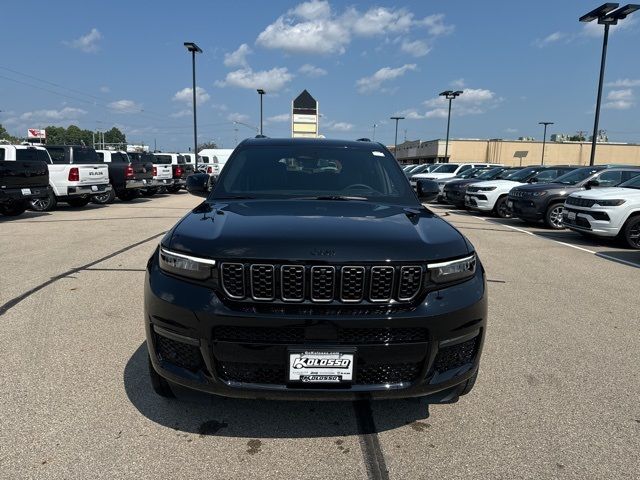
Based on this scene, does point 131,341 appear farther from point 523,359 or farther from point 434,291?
point 523,359

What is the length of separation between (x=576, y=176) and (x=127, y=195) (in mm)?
15800

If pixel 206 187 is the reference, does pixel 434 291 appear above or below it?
below

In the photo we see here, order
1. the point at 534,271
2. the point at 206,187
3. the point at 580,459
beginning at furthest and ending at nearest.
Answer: the point at 534,271, the point at 206,187, the point at 580,459

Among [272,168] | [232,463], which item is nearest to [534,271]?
[272,168]

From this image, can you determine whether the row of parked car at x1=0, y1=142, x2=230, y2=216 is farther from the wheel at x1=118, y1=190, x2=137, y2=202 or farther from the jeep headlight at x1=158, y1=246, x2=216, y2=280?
the jeep headlight at x1=158, y1=246, x2=216, y2=280

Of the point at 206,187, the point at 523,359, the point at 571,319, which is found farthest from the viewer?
the point at 571,319

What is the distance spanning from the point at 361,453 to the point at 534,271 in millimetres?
5597

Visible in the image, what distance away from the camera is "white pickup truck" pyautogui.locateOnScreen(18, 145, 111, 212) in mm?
14718

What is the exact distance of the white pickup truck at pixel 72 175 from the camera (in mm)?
14718

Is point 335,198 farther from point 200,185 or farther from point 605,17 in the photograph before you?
point 605,17

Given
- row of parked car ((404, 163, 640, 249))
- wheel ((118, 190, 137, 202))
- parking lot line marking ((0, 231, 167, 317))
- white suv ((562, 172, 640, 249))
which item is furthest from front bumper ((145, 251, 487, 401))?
wheel ((118, 190, 137, 202))

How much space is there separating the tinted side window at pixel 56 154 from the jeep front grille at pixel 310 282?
50.0 ft

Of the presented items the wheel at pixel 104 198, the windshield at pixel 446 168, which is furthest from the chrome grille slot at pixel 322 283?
the windshield at pixel 446 168

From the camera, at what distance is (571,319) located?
5.01 meters
